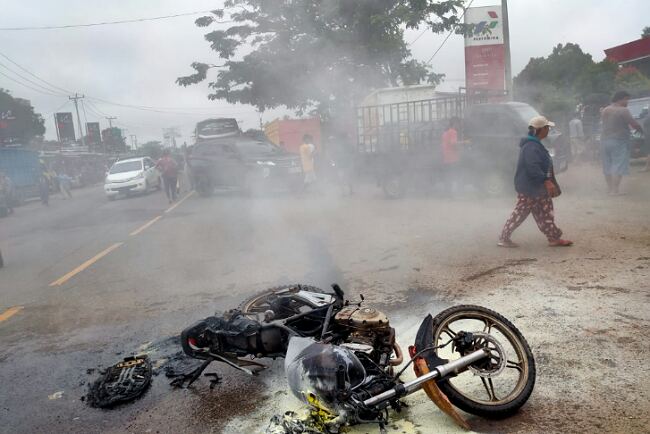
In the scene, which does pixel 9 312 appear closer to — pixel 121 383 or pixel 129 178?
pixel 121 383

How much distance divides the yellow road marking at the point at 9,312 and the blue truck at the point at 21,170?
53.0 ft

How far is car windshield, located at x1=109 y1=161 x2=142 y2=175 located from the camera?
64.2 feet

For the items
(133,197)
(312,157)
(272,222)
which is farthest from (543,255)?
(133,197)

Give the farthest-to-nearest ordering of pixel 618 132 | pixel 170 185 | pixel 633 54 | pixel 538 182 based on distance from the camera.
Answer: pixel 633 54, pixel 170 185, pixel 618 132, pixel 538 182

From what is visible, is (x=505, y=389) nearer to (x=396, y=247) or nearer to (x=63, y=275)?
(x=396, y=247)

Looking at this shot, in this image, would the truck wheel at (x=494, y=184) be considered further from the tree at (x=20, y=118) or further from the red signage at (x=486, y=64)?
Result: the tree at (x=20, y=118)

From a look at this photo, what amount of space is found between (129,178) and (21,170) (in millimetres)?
5773

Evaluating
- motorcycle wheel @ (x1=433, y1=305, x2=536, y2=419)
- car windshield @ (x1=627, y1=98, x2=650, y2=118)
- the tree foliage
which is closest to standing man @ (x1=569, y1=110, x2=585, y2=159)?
the tree foliage

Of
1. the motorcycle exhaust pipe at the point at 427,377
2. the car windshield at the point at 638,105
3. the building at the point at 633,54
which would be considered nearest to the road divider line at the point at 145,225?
the motorcycle exhaust pipe at the point at 427,377

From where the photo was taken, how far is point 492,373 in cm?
278

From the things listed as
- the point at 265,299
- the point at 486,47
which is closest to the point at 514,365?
the point at 265,299

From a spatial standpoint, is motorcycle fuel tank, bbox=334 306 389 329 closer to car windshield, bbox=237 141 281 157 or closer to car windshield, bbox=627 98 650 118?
car windshield, bbox=237 141 281 157

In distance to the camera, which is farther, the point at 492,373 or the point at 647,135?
the point at 647,135

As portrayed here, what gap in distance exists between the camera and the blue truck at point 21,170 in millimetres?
20312
